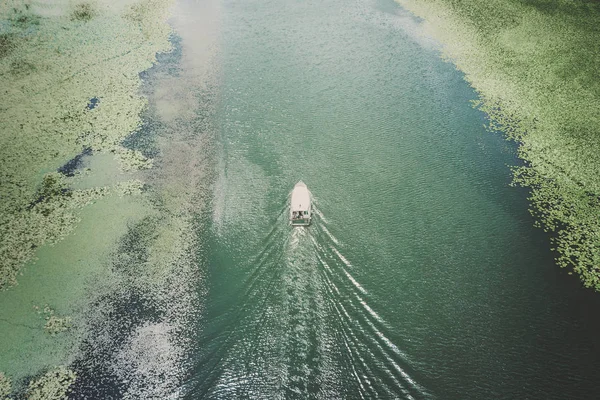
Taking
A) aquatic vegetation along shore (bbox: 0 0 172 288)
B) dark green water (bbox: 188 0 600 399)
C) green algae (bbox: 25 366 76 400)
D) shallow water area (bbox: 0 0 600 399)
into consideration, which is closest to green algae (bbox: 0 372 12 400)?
shallow water area (bbox: 0 0 600 399)

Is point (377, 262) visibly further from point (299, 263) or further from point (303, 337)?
point (303, 337)

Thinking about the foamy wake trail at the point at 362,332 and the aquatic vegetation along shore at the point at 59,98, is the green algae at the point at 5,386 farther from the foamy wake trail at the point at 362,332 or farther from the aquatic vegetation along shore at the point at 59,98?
the foamy wake trail at the point at 362,332

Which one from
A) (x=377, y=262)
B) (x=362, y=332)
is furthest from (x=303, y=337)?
(x=377, y=262)

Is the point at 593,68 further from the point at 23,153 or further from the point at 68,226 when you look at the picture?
the point at 23,153

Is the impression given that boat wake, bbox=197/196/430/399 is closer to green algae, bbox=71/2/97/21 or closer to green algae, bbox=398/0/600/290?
green algae, bbox=398/0/600/290

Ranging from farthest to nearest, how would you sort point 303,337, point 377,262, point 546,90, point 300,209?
1. point 546,90
2. point 300,209
3. point 377,262
4. point 303,337

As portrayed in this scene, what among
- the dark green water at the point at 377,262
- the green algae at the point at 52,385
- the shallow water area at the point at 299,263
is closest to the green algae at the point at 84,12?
the shallow water area at the point at 299,263
